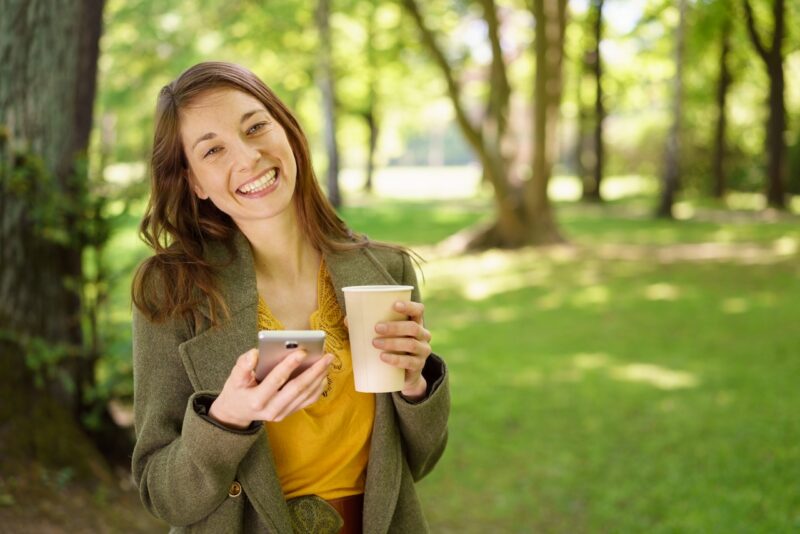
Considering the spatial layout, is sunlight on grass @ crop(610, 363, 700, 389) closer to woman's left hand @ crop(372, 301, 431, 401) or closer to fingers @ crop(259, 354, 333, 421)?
woman's left hand @ crop(372, 301, 431, 401)

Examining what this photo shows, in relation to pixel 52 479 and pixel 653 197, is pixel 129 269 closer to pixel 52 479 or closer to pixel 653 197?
pixel 52 479

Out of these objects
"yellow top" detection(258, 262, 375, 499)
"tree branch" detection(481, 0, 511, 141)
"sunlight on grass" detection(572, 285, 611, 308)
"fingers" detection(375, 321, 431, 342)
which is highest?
"tree branch" detection(481, 0, 511, 141)

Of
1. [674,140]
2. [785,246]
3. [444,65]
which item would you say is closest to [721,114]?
[674,140]

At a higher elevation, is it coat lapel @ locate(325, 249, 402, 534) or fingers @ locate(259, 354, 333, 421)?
fingers @ locate(259, 354, 333, 421)

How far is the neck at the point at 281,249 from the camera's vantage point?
7.25 feet

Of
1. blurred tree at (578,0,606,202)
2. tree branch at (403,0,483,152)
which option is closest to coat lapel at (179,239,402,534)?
tree branch at (403,0,483,152)

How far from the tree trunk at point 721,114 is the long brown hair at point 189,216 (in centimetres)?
2480

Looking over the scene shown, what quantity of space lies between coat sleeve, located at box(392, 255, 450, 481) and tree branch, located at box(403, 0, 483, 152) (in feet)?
48.8

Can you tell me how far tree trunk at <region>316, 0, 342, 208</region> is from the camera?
844 inches

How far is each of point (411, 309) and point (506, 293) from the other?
1138 centimetres

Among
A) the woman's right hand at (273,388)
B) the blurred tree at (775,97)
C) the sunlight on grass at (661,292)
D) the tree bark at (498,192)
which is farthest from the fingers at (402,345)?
the blurred tree at (775,97)

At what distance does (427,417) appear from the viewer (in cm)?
212

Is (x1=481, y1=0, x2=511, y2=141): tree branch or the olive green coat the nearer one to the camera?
the olive green coat

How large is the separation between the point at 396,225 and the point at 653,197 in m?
12.9
